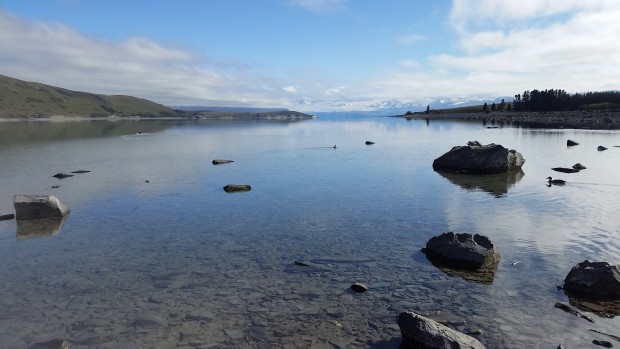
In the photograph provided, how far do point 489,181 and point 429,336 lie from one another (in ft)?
124

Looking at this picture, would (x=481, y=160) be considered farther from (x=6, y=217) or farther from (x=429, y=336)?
(x=6, y=217)

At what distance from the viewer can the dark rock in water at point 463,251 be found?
68.4 ft

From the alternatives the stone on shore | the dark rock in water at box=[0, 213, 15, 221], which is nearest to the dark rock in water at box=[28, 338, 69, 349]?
the stone on shore

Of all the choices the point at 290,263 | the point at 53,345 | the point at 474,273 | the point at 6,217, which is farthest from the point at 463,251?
the point at 6,217

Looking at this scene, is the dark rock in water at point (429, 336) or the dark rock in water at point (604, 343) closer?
the dark rock in water at point (429, 336)

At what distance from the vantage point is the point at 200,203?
118 ft

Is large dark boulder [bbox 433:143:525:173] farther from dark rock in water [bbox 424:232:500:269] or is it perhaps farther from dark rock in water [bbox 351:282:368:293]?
dark rock in water [bbox 351:282:368:293]

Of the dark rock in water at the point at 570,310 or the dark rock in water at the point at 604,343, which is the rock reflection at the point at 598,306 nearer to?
the dark rock in water at the point at 570,310

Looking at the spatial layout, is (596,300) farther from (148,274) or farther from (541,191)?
(541,191)

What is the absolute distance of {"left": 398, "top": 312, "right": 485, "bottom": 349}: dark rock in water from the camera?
13.1 m

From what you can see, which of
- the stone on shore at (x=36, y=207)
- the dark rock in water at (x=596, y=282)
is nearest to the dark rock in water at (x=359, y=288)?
the dark rock in water at (x=596, y=282)

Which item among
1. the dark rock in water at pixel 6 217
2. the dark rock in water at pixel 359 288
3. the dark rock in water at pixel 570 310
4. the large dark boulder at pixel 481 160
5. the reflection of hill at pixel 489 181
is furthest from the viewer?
the large dark boulder at pixel 481 160

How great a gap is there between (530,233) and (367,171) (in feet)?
97.7

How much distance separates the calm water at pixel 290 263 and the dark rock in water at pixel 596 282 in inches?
34.9
